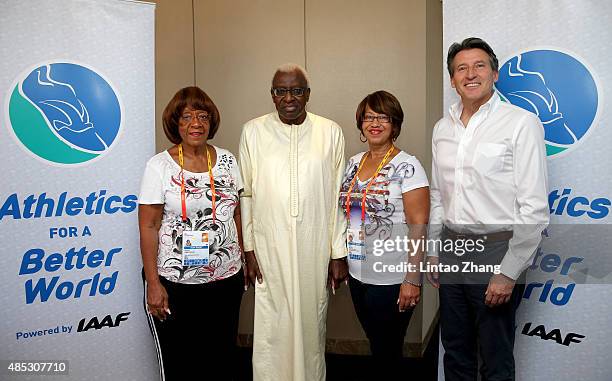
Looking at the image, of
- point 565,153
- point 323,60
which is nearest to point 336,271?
point 565,153

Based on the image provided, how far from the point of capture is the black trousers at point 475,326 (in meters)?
2.21

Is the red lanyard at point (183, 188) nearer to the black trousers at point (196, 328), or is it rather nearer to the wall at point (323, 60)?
the black trousers at point (196, 328)

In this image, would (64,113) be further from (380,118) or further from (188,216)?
(380,118)

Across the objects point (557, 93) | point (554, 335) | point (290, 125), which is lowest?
point (554, 335)

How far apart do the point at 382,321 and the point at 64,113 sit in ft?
6.16

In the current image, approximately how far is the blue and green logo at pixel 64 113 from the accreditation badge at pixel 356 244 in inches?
52.5

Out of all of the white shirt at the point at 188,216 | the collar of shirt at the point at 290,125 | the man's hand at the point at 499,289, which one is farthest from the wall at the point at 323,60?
the man's hand at the point at 499,289

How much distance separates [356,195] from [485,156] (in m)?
0.66

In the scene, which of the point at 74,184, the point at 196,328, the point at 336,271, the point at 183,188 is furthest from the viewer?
the point at 336,271

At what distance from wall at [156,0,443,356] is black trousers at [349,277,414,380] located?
1216 mm

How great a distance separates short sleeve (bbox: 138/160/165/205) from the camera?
241 cm

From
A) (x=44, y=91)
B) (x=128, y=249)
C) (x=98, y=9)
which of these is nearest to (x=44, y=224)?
(x=128, y=249)

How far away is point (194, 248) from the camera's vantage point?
7.91 feet

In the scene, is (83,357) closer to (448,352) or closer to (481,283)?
(448,352)
